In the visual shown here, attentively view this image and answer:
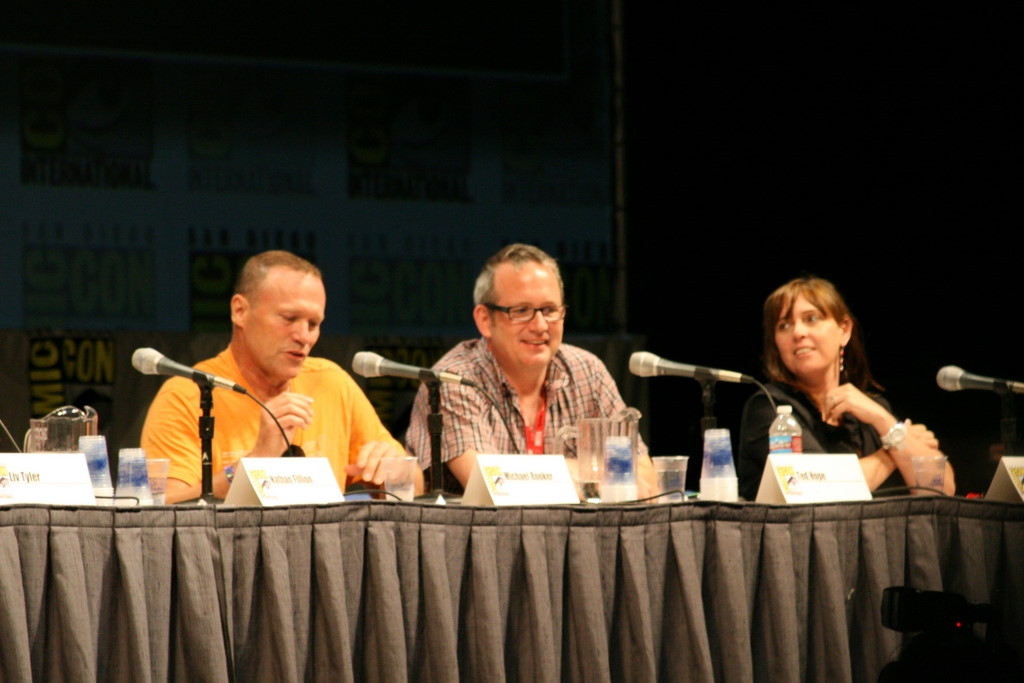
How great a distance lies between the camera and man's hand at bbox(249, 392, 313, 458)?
286 cm

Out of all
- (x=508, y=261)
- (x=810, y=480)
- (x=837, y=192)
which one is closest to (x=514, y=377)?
(x=508, y=261)

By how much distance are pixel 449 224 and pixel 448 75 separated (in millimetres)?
582

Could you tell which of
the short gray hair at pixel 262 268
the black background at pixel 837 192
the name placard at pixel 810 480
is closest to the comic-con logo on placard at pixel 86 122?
the short gray hair at pixel 262 268

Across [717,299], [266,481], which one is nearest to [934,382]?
[717,299]

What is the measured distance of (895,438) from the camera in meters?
3.18

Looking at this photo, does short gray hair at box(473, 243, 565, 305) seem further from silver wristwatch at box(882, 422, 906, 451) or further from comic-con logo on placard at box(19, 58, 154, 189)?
comic-con logo on placard at box(19, 58, 154, 189)

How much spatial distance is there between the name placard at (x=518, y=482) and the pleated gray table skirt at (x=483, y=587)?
0.07 meters

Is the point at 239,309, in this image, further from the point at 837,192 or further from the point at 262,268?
the point at 837,192

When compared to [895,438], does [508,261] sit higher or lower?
higher

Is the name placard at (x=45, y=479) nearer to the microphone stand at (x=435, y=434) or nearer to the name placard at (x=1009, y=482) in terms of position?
the microphone stand at (x=435, y=434)

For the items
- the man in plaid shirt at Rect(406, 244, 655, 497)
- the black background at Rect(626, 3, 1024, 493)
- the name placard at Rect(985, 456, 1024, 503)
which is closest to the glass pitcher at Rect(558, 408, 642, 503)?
the man in plaid shirt at Rect(406, 244, 655, 497)

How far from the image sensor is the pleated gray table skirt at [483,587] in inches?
83.0

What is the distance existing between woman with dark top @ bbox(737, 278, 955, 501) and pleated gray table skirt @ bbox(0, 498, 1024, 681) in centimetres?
73

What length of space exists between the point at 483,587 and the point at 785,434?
1017mm
